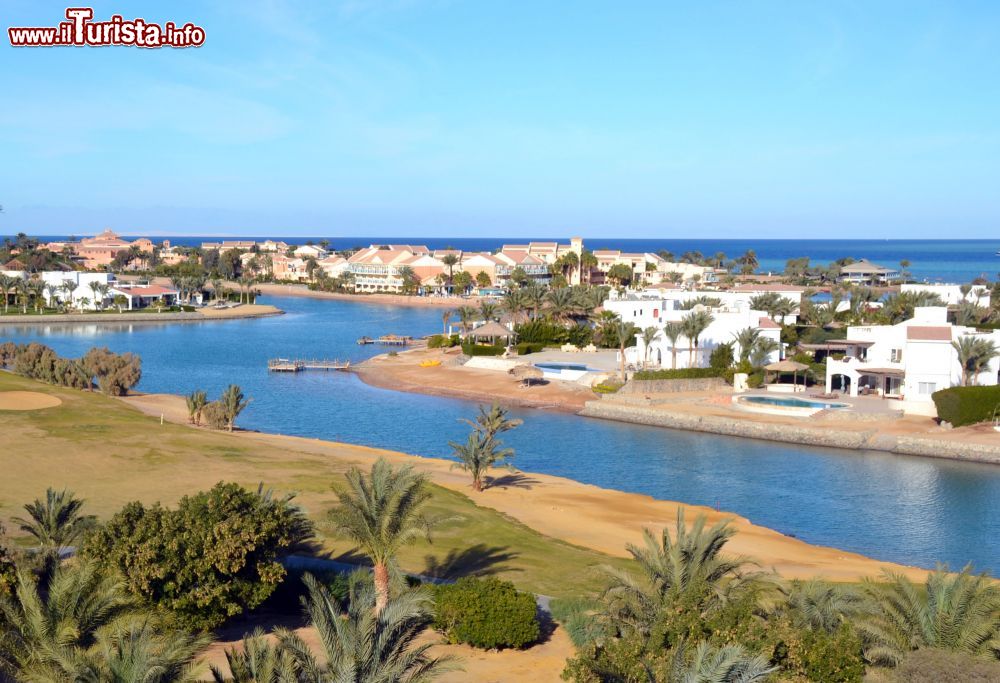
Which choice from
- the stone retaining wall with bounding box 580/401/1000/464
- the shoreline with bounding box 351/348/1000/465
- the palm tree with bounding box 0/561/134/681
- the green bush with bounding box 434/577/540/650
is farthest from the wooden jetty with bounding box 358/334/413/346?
the palm tree with bounding box 0/561/134/681

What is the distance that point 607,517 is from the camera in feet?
92.2

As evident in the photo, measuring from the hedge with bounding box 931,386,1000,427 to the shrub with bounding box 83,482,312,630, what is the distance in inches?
1356

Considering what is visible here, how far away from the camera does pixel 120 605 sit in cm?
1387

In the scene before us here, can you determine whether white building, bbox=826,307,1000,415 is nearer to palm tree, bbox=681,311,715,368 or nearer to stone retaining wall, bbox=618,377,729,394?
stone retaining wall, bbox=618,377,729,394

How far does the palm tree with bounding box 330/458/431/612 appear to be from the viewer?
16.6 m

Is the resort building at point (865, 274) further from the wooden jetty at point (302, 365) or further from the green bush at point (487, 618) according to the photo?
the green bush at point (487, 618)

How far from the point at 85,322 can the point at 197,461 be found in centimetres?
7932

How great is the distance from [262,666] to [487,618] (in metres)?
6.26

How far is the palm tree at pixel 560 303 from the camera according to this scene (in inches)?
3238

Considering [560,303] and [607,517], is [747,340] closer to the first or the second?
[607,517]

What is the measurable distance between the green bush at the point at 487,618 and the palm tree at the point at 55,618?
17.9 feet

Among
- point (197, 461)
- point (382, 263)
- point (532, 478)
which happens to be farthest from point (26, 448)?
point (382, 263)

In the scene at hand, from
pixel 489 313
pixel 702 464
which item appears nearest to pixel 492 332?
pixel 489 313

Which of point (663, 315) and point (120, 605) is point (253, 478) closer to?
point (120, 605)
